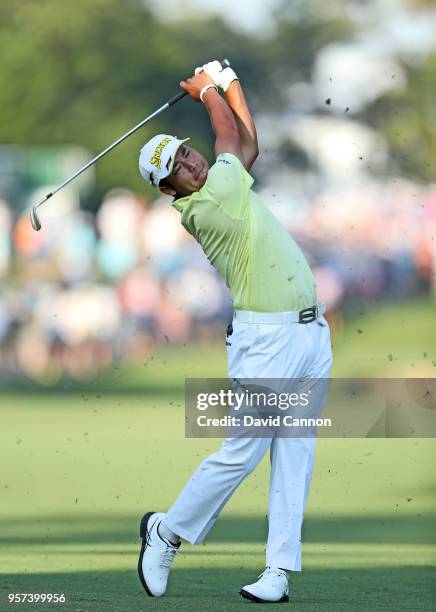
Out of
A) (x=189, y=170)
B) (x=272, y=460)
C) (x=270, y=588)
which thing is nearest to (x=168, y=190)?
(x=189, y=170)

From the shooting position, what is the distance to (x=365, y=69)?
104ft

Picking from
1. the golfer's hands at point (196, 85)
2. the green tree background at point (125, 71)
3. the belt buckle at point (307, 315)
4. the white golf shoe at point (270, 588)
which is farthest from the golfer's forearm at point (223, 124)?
the green tree background at point (125, 71)

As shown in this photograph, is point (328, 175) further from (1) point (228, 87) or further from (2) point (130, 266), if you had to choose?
(1) point (228, 87)

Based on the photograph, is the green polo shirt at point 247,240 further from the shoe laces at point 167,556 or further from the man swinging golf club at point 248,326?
the shoe laces at point 167,556

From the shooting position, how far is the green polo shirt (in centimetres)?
576

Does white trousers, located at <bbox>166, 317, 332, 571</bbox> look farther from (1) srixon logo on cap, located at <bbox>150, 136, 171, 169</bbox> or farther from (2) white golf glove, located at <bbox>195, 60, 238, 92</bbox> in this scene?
(2) white golf glove, located at <bbox>195, 60, 238, 92</bbox>

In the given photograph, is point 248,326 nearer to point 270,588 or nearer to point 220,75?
point 270,588

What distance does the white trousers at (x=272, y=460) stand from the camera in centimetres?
579

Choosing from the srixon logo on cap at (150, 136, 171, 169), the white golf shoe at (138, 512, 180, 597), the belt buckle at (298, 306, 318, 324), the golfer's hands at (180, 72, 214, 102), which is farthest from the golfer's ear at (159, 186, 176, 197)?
the white golf shoe at (138, 512, 180, 597)

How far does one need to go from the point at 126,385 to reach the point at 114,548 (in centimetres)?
1688

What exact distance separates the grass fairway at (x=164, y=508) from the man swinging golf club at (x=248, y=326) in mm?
198

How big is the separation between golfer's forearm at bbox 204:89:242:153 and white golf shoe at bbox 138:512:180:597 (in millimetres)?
1174

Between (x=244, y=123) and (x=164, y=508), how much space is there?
380cm

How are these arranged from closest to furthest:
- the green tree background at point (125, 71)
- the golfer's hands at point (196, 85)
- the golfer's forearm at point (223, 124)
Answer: the golfer's forearm at point (223, 124) < the golfer's hands at point (196, 85) < the green tree background at point (125, 71)
